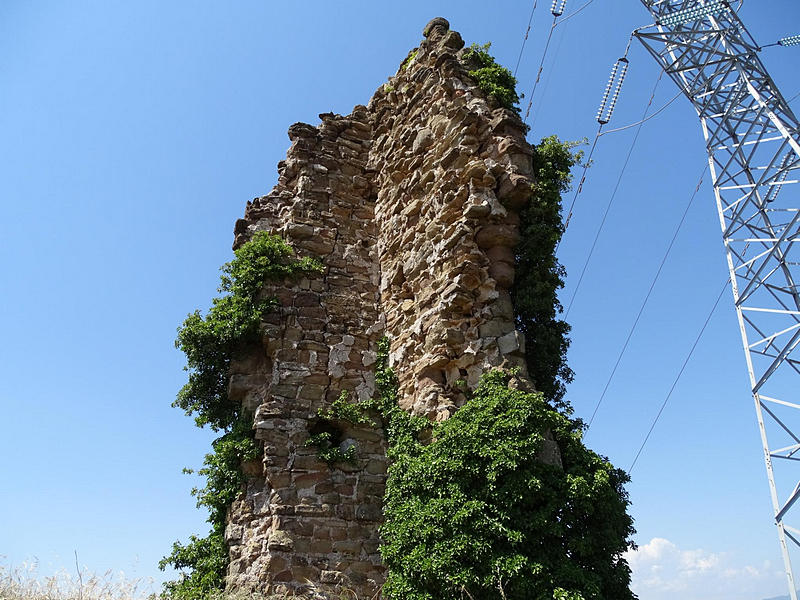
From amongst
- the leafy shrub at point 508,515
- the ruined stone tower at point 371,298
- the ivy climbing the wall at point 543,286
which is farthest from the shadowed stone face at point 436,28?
the leafy shrub at point 508,515

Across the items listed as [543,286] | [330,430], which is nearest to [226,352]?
[330,430]

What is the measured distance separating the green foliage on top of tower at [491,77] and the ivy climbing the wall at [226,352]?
13.6 feet

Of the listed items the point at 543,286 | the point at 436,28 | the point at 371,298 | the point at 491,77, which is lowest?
the point at 543,286

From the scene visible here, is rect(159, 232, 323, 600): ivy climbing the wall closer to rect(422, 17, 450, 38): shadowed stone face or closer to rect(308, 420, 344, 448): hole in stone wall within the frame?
rect(308, 420, 344, 448): hole in stone wall

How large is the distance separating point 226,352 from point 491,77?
251 inches

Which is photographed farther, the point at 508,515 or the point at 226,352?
the point at 226,352

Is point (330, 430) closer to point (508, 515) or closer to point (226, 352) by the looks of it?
point (226, 352)

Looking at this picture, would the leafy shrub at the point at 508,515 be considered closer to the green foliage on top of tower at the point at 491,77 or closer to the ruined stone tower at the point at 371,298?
the ruined stone tower at the point at 371,298

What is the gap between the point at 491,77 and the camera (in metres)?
9.24

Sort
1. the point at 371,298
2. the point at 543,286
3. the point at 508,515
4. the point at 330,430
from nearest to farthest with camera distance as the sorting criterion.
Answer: the point at 508,515 → the point at 543,286 → the point at 330,430 → the point at 371,298

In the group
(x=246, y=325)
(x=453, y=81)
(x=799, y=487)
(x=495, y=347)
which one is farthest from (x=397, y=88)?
(x=799, y=487)

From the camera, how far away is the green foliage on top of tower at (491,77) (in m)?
9.06

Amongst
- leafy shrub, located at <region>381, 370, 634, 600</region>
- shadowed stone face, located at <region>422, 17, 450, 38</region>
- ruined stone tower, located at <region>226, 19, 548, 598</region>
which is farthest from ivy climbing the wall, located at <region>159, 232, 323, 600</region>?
shadowed stone face, located at <region>422, 17, 450, 38</region>

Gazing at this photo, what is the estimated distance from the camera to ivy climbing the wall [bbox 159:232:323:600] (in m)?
8.70
